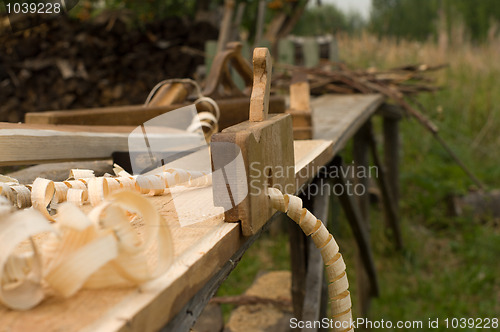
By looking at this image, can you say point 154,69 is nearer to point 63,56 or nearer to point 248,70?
point 63,56

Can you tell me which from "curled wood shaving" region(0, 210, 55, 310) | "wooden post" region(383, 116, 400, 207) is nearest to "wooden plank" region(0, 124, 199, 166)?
"curled wood shaving" region(0, 210, 55, 310)

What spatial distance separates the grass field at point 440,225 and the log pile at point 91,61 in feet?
7.71

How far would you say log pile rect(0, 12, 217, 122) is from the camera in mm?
5418

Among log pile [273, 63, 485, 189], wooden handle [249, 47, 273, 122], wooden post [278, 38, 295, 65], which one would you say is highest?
wooden handle [249, 47, 273, 122]

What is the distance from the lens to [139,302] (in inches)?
22.8

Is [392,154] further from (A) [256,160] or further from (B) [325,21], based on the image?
(B) [325,21]

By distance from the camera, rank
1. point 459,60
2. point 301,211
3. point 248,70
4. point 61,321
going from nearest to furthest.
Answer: point 61,321, point 301,211, point 248,70, point 459,60

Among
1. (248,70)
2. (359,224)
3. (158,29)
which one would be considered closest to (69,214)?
(248,70)

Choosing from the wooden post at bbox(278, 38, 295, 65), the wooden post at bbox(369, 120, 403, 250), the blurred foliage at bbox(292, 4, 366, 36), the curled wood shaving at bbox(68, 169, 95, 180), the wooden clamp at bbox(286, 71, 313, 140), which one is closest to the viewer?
the curled wood shaving at bbox(68, 169, 95, 180)

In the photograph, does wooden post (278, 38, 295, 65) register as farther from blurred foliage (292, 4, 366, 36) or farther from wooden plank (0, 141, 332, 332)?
wooden plank (0, 141, 332, 332)

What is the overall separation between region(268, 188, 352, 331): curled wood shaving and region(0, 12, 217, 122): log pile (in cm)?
441

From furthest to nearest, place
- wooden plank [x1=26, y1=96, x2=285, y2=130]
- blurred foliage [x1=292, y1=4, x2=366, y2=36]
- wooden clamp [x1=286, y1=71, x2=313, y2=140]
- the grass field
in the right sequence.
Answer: blurred foliage [x1=292, y1=4, x2=366, y2=36], the grass field, wooden clamp [x1=286, y1=71, x2=313, y2=140], wooden plank [x1=26, y1=96, x2=285, y2=130]

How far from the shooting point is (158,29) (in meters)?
6.20

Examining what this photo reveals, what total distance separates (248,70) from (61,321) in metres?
1.42
